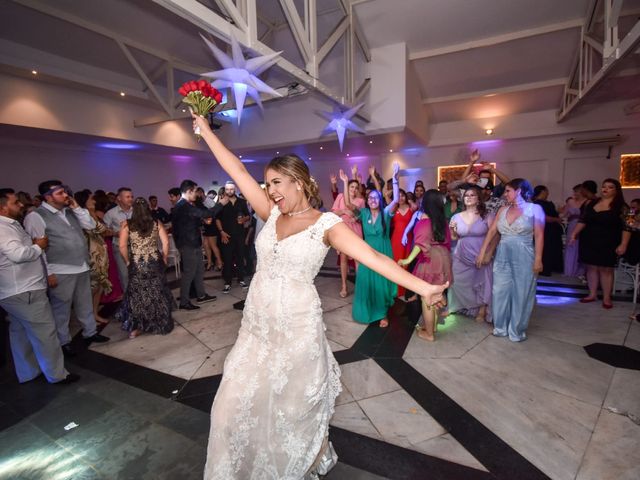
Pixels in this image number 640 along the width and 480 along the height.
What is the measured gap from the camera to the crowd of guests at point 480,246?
11.0ft

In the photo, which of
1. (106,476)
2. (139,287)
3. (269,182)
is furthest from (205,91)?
(139,287)

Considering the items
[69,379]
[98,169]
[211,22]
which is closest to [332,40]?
[211,22]

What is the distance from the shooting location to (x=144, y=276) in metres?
3.78

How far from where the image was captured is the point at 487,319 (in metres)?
3.92

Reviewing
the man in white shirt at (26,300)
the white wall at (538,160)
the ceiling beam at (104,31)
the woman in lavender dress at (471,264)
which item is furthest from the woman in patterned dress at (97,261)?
the white wall at (538,160)

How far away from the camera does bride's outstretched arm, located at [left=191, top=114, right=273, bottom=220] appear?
1752mm

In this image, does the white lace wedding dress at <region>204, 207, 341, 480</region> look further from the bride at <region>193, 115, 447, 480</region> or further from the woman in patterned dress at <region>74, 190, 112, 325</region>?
the woman in patterned dress at <region>74, 190, 112, 325</region>

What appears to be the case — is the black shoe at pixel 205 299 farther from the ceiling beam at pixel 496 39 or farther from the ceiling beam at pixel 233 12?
the ceiling beam at pixel 496 39

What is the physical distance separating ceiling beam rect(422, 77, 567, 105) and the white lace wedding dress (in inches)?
370

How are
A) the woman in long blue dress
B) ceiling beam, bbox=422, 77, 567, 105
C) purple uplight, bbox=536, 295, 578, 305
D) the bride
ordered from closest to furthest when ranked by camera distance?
the bride, the woman in long blue dress, purple uplight, bbox=536, 295, 578, 305, ceiling beam, bbox=422, 77, 567, 105

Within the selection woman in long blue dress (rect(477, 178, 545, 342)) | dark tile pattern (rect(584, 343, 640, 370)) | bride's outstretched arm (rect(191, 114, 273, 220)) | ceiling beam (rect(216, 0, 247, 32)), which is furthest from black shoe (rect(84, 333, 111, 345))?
dark tile pattern (rect(584, 343, 640, 370))

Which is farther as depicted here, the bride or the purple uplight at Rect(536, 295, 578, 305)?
the purple uplight at Rect(536, 295, 578, 305)

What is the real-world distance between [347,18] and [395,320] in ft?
19.0

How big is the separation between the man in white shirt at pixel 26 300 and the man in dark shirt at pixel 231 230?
2949 mm
